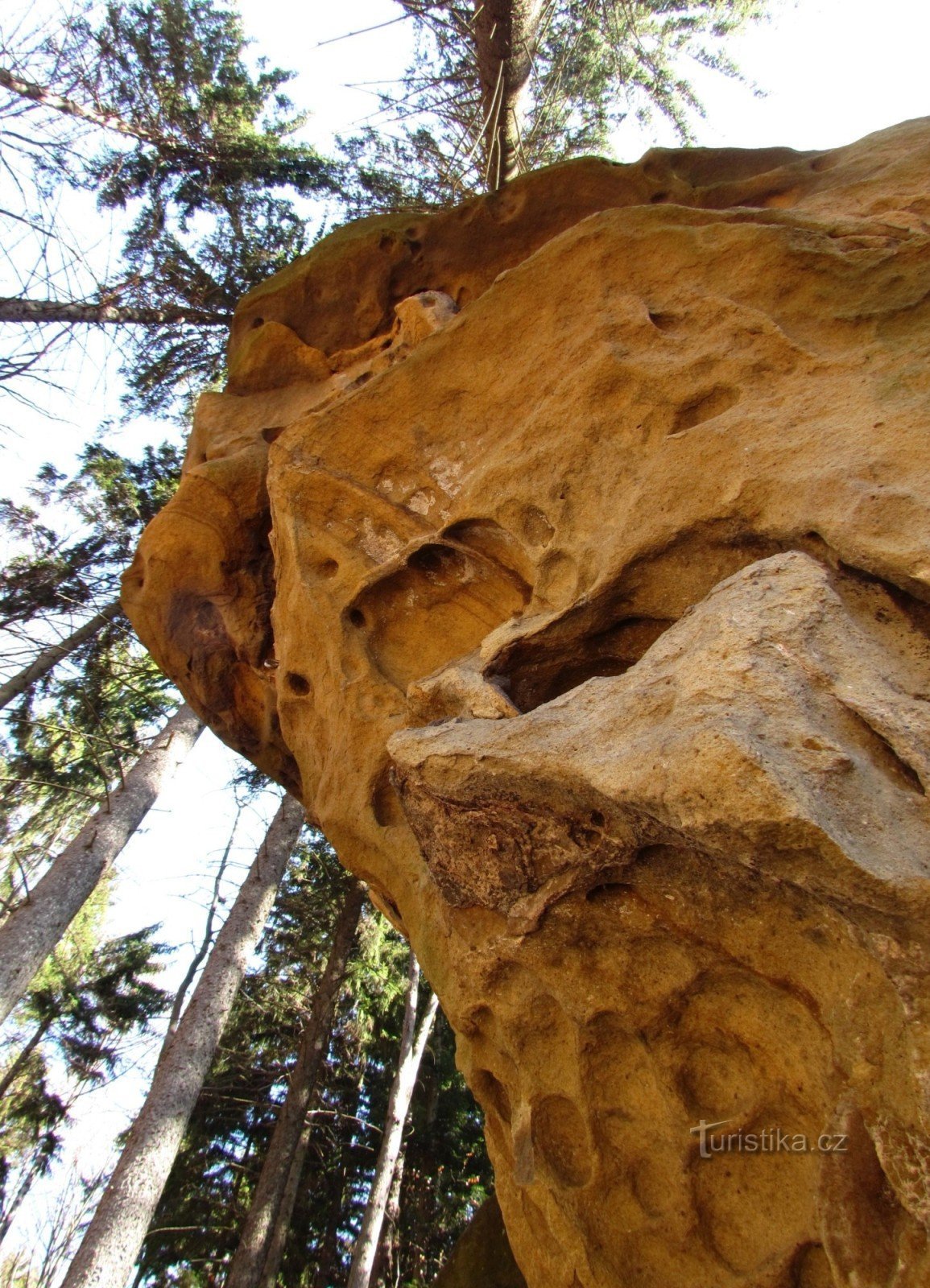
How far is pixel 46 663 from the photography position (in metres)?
8.35

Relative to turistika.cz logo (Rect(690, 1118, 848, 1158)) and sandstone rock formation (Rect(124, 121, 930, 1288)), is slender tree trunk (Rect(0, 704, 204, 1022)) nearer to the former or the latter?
sandstone rock formation (Rect(124, 121, 930, 1288))

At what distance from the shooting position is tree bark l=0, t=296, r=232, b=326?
255 inches

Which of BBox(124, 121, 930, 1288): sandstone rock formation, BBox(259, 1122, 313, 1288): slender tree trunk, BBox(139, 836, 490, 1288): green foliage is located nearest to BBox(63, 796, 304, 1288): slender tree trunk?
BBox(259, 1122, 313, 1288): slender tree trunk

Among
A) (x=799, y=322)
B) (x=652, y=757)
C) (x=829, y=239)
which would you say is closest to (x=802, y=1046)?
(x=652, y=757)

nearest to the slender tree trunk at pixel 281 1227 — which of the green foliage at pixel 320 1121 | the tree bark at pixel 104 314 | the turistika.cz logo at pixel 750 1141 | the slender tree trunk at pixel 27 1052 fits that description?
the green foliage at pixel 320 1121

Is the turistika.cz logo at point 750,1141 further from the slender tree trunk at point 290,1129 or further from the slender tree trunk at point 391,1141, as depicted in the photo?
the slender tree trunk at point 290,1129

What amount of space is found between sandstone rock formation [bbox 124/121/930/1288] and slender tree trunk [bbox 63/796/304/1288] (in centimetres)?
442

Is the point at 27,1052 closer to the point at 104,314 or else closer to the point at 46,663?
the point at 46,663

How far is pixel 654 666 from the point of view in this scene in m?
2.37

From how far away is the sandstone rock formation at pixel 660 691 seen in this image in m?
1.85

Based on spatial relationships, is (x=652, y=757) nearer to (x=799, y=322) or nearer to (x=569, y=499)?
(x=569, y=499)

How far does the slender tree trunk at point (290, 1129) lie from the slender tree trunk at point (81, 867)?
3.26 meters

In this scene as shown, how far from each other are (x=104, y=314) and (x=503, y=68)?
3961 millimetres

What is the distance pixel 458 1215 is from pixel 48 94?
13.3 metres
